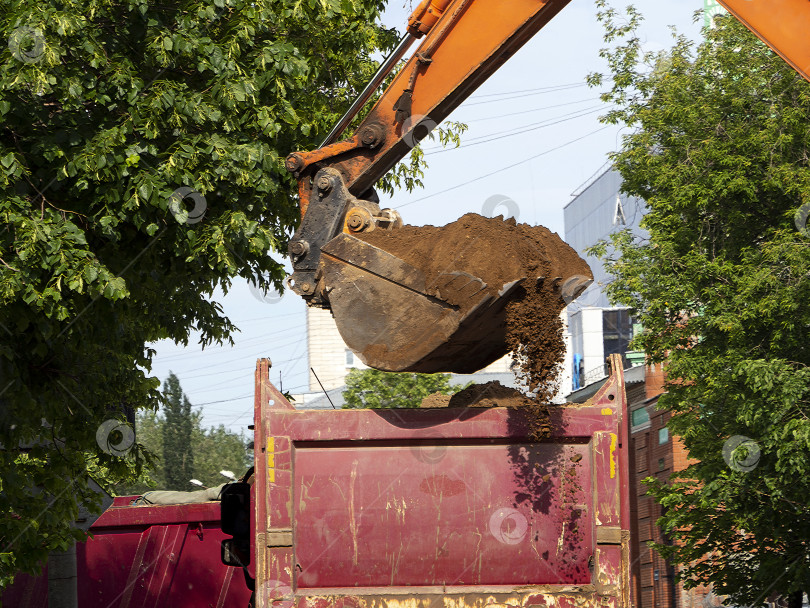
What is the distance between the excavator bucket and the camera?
577 cm

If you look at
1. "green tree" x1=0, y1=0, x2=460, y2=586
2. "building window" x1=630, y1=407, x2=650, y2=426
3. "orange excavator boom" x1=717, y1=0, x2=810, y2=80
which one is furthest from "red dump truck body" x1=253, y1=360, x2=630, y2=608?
"building window" x1=630, y1=407, x2=650, y2=426

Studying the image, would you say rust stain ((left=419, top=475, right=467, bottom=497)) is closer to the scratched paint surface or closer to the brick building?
the scratched paint surface

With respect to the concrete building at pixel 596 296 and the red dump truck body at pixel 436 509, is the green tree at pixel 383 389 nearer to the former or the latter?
the concrete building at pixel 596 296

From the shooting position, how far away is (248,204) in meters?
8.89

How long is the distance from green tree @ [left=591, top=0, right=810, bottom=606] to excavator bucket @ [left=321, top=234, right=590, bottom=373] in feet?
34.0

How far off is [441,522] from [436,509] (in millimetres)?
71

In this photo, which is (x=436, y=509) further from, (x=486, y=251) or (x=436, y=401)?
(x=436, y=401)

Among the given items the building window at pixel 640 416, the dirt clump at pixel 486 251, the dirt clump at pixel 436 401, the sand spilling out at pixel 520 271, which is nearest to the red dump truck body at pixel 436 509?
the sand spilling out at pixel 520 271

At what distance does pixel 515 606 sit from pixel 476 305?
5.11 ft

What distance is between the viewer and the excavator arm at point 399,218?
585 centimetres

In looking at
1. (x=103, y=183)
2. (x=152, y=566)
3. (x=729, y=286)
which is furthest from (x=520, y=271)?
(x=729, y=286)

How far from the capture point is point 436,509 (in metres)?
5.53

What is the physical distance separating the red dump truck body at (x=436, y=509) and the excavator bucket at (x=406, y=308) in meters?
0.47

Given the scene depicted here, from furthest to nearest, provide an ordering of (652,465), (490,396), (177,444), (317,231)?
(177,444), (652,465), (317,231), (490,396)
